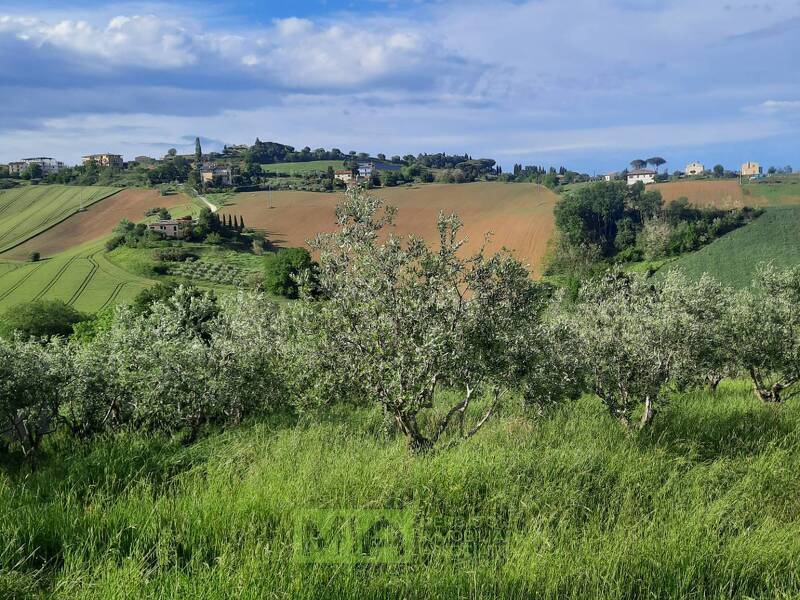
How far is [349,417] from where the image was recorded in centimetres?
1518

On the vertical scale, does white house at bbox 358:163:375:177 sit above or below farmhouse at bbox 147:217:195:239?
above

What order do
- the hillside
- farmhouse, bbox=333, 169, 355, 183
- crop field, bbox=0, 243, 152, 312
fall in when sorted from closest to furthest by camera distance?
1. crop field, bbox=0, 243, 152, 312
2. the hillside
3. farmhouse, bbox=333, 169, 355, 183

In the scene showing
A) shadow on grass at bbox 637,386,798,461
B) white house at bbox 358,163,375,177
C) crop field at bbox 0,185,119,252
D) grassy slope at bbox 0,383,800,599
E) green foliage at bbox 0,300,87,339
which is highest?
white house at bbox 358,163,375,177

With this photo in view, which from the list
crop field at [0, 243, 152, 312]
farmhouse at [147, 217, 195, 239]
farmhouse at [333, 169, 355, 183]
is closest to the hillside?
farmhouse at [333, 169, 355, 183]

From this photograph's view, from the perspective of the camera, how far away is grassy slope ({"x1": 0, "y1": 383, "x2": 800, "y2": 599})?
561 cm

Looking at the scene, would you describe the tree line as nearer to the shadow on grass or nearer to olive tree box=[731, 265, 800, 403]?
olive tree box=[731, 265, 800, 403]

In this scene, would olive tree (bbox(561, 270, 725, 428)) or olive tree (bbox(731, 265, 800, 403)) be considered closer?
olive tree (bbox(561, 270, 725, 428))

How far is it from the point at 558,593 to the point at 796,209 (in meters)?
135

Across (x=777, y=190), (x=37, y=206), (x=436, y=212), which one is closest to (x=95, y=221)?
(x=37, y=206)

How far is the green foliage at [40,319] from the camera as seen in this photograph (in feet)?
195

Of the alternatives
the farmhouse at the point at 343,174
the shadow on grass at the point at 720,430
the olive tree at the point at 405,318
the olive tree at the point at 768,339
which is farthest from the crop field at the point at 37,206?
the shadow on grass at the point at 720,430

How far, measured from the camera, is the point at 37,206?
13575 cm

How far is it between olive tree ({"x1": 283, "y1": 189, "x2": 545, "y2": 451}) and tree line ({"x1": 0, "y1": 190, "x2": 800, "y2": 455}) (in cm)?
3

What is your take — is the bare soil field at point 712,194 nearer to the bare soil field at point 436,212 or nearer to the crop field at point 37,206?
the bare soil field at point 436,212
